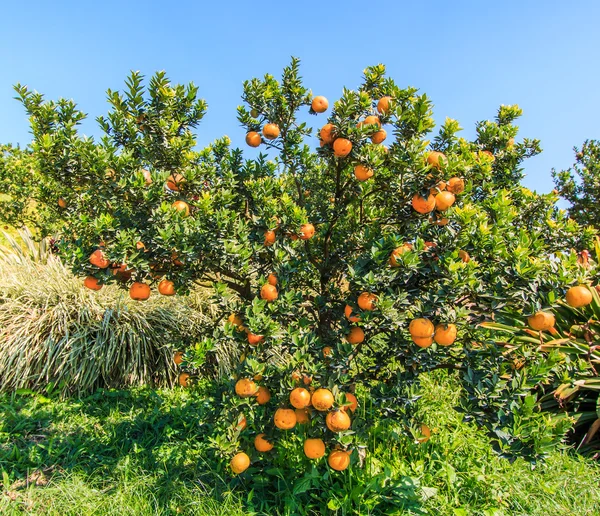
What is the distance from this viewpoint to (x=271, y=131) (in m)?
2.50

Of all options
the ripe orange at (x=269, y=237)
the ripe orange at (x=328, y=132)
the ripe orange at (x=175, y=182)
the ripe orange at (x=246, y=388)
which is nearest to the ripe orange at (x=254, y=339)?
the ripe orange at (x=246, y=388)

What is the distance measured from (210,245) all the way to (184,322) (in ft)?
9.16

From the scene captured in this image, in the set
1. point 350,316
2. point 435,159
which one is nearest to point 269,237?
point 350,316

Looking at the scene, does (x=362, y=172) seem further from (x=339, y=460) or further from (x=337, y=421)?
(x=339, y=460)

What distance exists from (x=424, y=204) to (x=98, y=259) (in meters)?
1.82

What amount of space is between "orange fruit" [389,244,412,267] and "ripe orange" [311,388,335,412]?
0.76 metres

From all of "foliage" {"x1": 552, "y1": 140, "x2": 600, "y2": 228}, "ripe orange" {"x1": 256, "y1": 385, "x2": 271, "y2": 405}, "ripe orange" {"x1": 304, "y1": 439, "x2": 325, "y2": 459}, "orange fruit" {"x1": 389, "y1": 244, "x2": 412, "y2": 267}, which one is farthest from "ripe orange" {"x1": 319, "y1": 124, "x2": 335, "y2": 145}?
"foliage" {"x1": 552, "y1": 140, "x2": 600, "y2": 228}

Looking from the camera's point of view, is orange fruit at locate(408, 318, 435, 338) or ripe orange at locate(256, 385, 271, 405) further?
ripe orange at locate(256, 385, 271, 405)

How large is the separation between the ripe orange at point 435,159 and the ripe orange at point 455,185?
0.13 meters

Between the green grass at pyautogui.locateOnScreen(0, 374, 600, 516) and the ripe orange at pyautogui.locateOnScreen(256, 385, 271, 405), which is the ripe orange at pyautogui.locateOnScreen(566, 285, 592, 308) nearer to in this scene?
the green grass at pyautogui.locateOnScreen(0, 374, 600, 516)

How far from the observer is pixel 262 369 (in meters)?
2.02

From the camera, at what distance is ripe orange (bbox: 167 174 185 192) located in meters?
2.38

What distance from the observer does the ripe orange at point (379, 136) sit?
224cm

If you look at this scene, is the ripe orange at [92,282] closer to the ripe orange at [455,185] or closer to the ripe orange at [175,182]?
the ripe orange at [175,182]
